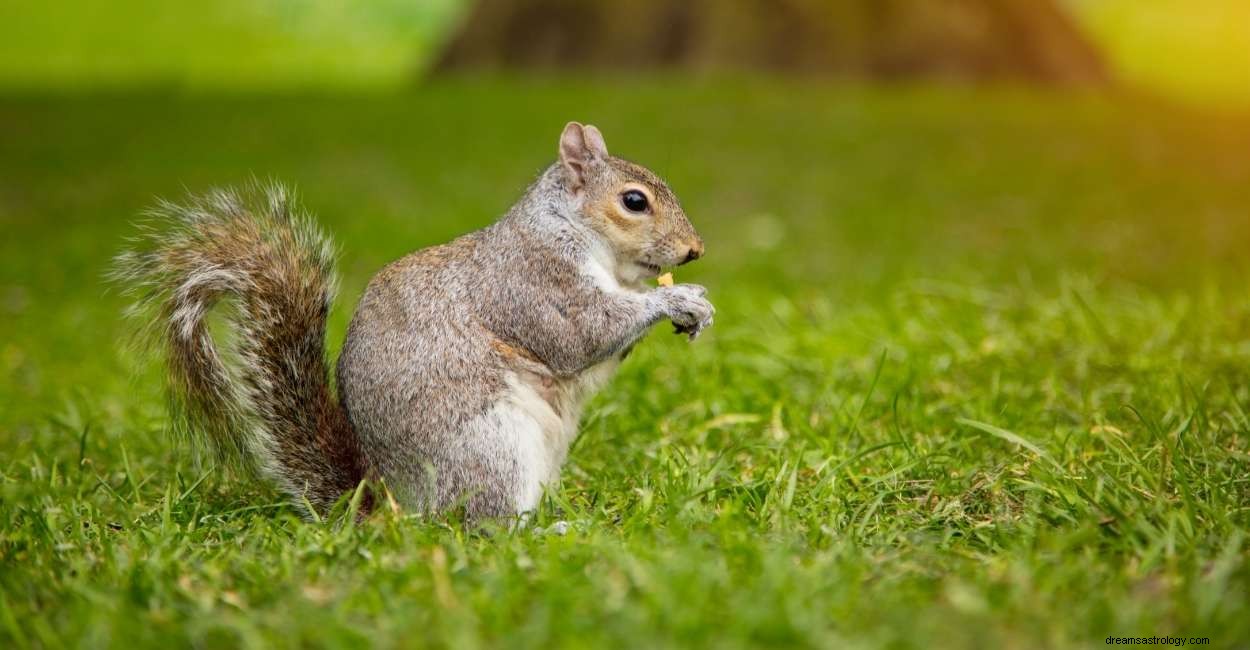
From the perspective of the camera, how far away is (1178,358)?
12.1 feet

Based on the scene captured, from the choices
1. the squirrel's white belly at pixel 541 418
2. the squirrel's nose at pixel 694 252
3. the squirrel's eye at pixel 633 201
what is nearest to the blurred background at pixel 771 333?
the squirrel's white belly at pixel 541 418

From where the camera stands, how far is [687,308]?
9.04 feet

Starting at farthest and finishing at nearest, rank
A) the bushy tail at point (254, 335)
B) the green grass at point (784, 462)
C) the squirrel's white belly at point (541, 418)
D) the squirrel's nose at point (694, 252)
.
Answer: the squirrel's nose at point (694, 252), the bushy tail at point (254, 335), the squirrel's white belly at point (541, 418), the green grass at point (784, 462)

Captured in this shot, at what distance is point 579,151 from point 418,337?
2.02 ft

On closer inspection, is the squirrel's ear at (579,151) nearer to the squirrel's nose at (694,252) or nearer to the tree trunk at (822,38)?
the squirrel's nose at (694,252)

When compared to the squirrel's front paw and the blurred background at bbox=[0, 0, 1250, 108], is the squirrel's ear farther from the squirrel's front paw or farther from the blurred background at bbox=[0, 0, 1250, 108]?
the blurred background at bbox=[0, 0, 1250, 108]

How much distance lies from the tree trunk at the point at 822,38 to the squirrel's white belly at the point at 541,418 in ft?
30.6

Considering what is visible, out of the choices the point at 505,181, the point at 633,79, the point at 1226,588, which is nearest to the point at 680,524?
the point at 1226,588

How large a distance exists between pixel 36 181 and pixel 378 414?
7.16 metres

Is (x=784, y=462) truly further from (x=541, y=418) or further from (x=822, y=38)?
(x=822, y=38)

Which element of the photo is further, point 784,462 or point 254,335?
point 784,462

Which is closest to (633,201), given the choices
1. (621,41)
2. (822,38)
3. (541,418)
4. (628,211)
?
(628,211)

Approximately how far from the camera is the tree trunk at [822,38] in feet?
38.5

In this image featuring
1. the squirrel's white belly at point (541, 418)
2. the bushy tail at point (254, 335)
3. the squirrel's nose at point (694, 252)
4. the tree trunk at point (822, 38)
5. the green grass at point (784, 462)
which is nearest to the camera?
the green grass at point (784, 462)
